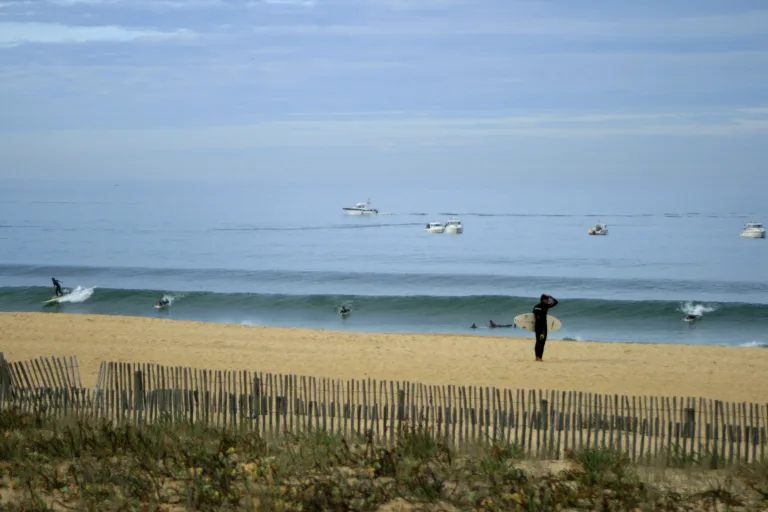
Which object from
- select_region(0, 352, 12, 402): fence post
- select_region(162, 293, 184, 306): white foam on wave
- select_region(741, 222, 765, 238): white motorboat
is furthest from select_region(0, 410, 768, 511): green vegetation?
select_region(741, 222, 765, 238): white motorboat

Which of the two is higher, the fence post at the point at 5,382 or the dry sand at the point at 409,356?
the dry sand at the point at 409,356

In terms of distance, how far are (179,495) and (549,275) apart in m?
54.0

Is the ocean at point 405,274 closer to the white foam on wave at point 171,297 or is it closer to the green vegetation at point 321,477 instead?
the white foam on wave at point 171,297

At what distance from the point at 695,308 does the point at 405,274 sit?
26.7m

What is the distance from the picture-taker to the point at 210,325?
29562mm

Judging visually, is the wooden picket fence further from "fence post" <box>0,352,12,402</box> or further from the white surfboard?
the white surfboard

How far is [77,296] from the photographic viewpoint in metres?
44.2

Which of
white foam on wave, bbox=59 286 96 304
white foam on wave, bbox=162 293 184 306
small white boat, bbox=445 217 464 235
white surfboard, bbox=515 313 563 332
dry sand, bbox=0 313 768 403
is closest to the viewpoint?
dry sand, bbox=0 313 768 403

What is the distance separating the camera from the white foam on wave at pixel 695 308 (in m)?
38.3

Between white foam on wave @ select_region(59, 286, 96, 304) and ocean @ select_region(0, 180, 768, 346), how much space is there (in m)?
0.10

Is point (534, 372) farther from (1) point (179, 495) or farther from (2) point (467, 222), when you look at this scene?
(2) point (467, 222)

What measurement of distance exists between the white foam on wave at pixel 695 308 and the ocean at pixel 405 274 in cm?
13

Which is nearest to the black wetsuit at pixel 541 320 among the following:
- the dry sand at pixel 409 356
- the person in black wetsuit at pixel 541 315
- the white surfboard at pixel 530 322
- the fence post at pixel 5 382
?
the person in black wetsuit at pixel 541 315

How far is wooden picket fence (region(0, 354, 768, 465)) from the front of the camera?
1130 centimetres
